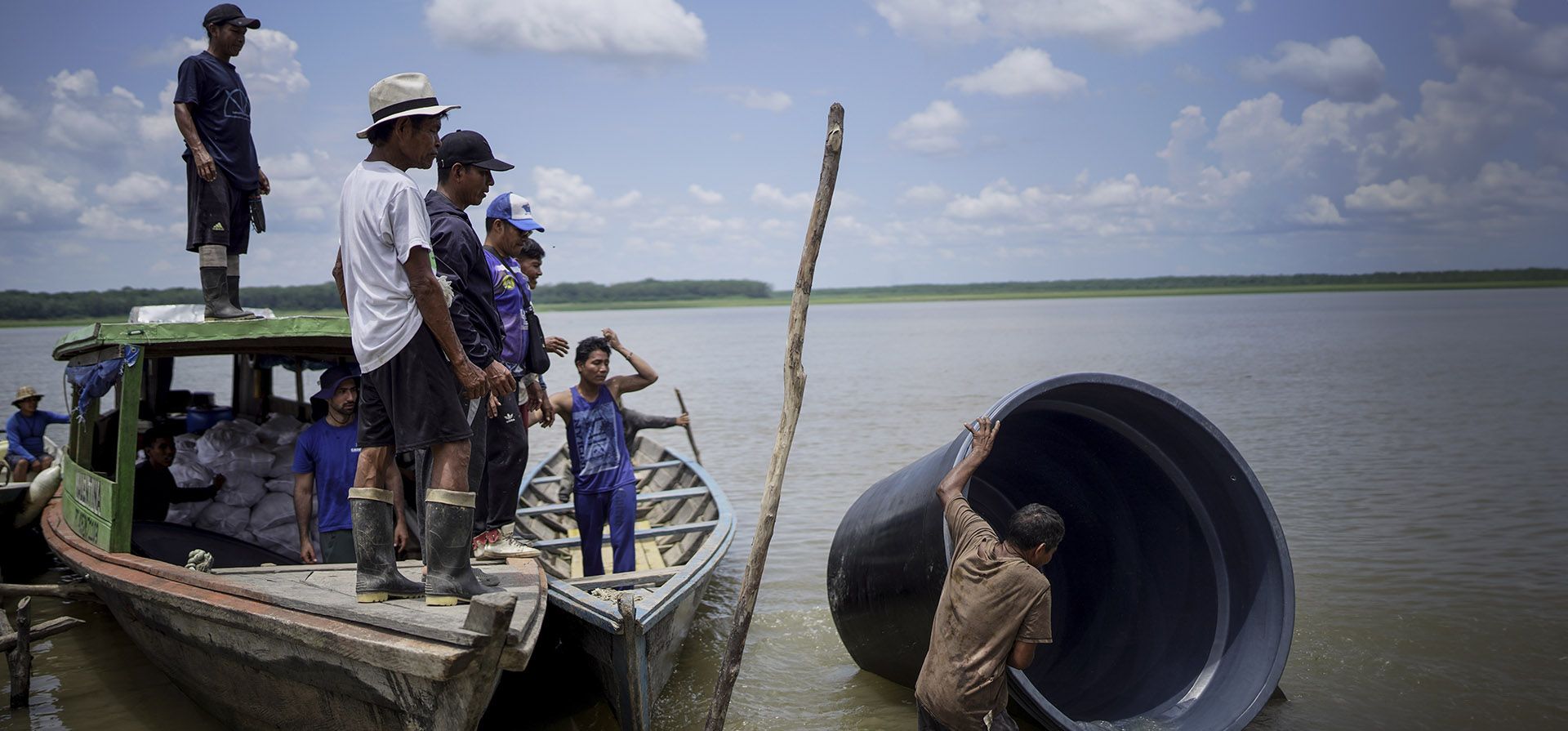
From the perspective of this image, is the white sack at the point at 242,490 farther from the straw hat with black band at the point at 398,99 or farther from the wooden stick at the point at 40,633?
the straw hat with black band at the point at 398,99

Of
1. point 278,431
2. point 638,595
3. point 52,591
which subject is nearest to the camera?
point 638,595

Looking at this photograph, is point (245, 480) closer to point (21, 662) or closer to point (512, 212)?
point (21, 662)

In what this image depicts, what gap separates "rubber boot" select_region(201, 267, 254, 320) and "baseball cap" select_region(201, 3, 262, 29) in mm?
1336

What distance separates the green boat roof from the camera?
17.1 ft

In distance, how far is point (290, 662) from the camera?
4.18 metres

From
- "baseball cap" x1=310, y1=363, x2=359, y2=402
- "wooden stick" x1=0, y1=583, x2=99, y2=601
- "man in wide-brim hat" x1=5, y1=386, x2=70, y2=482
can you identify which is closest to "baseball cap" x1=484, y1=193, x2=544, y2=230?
"baseball cap" x1=310, y1=363, x2=359, y2=402

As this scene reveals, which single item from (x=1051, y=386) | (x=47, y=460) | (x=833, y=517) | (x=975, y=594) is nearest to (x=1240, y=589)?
(x=1051, y=386)

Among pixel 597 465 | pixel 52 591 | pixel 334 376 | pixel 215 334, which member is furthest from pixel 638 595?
pixel 52 591

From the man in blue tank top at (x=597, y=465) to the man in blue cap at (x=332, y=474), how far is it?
101 cm

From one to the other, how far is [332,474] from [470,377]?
2746 mm

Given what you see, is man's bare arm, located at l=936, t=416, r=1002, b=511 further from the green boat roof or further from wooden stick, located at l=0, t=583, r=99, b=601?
wooden stick, located at l=0, t=583, r=99, b=601

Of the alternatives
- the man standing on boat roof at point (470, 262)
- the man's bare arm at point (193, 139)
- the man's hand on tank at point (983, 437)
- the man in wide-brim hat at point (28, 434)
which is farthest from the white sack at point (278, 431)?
the man's hand on tank at point (983, 437)

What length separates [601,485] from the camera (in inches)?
249

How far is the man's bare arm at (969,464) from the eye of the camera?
440 cm
